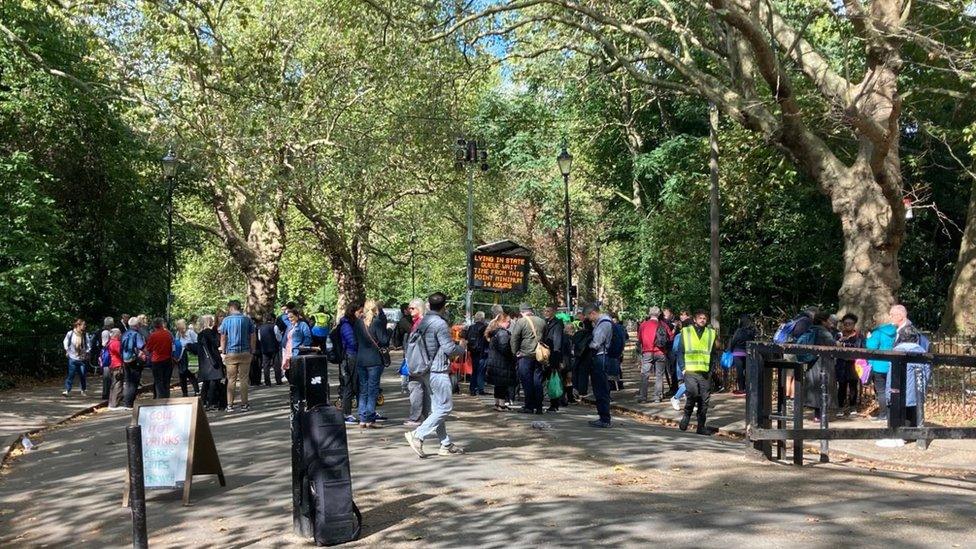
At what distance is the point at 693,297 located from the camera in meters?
26.9

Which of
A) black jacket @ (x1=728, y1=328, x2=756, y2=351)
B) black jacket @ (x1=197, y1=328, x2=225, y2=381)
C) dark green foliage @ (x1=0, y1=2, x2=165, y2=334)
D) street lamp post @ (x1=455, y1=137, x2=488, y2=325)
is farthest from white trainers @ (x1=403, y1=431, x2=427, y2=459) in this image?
street lamp post @ (x1=455, y1=137, x2=488, y2=325)

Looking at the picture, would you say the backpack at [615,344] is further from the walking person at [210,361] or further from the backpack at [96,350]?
the backpack at [96,350]

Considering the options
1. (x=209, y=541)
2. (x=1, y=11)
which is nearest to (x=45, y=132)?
(x=1, y=11)

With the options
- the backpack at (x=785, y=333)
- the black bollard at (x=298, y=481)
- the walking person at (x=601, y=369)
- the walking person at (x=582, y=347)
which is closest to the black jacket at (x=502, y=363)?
the walking person at (x=582, y=347)

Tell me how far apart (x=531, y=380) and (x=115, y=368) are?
7910mm

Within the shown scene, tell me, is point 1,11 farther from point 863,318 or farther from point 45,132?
point 863,318

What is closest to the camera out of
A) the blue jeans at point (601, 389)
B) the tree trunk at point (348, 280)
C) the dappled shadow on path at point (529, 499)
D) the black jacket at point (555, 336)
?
the dappled shadow on path at point (529, 499)

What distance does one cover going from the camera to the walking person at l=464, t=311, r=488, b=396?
19.4 metres

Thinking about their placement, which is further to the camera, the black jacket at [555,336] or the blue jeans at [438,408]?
the black jacket at [555,336]

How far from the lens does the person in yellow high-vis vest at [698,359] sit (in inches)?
506

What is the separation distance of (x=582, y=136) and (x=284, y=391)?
55.0 ft

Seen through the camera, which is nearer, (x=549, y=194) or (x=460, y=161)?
(x=460, y=161)

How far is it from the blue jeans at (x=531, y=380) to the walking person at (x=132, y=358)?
670 centimetres

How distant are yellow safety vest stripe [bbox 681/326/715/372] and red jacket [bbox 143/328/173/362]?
8632mm
